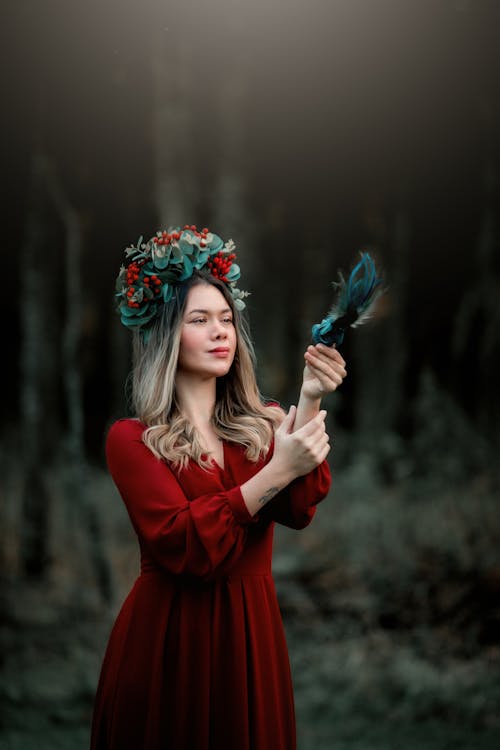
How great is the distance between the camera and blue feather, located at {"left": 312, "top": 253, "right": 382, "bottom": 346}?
172cm

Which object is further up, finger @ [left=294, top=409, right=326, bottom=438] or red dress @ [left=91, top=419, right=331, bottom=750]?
finger @ [left=294, top=409, right=326, bottom=438]

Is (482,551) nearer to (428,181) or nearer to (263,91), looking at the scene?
(428,181)

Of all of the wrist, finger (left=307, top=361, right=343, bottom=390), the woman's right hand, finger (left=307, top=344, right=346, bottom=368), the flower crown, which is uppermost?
the flower crown

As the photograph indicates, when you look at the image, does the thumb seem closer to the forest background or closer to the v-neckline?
the v-neckline

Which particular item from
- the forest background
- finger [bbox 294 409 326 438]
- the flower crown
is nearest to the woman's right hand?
finger [bbox 294 409 326 438]

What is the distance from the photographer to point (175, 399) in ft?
6.90

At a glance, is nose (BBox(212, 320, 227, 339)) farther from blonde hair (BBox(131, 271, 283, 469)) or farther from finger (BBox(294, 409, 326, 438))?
finger (BBox(294, 409, 326, 438))

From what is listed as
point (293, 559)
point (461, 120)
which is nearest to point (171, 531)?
point (293, 559)

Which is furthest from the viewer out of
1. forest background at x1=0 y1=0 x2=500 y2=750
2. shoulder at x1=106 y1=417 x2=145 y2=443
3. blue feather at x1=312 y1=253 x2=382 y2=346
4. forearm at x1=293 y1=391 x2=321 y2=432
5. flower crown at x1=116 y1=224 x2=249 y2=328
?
forest background at x1=0 y1=0 x2=500 y2=750

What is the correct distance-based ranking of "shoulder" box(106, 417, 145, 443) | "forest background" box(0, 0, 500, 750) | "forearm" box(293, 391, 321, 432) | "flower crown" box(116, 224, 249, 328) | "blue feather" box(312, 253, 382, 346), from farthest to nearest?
"forest background" box(0, 0, 500, 750) → "flower crown" box(116, 224, 249, 328) → "shoulder" box(106, 417, 145, 443) → "forearm" box(293, 391, 321, 432) → "blue feather" box(312, 253, 382, 346)

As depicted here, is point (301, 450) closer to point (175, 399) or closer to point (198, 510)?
Result: point (198, 510)

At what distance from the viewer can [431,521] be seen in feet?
15.8

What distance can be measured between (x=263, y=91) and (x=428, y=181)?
113 centimetres

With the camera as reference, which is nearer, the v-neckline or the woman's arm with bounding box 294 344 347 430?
the woman's arm with bounding box 294 344 347 430
